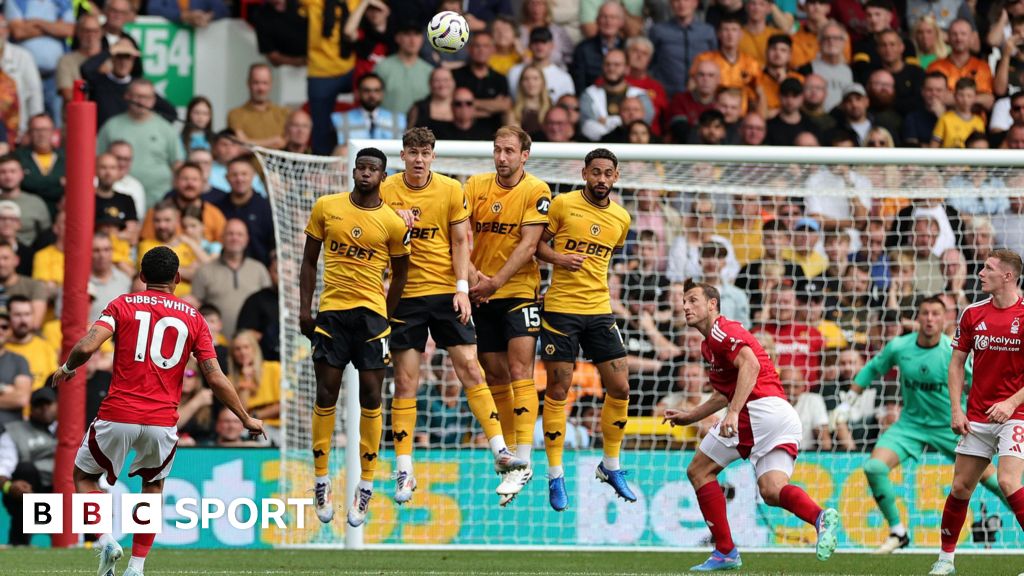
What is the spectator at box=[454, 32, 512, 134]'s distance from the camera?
59.9ft

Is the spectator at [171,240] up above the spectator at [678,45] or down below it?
below

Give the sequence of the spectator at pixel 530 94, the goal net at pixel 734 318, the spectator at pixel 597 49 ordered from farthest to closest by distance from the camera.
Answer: the spectator at pixel 597 49, the spectator at pixel 530 94, the goal net at pixel 734 318

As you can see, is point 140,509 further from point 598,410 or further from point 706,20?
point 706,20

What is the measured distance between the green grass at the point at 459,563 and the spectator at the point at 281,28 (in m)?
7.39

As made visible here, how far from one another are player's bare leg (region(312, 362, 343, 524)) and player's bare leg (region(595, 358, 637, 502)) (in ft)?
7.52

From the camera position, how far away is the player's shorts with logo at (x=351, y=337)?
1178 cm

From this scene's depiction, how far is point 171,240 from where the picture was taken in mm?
16922

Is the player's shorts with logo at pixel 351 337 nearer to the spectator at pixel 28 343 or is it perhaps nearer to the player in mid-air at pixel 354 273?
the player in mid-air at pixel 354 273

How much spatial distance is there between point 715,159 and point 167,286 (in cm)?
631

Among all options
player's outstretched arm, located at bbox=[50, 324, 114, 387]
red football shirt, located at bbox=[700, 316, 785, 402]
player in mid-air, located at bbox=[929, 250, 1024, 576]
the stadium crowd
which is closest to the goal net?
the stadium crowd

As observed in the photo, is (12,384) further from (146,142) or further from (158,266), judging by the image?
(158,266)

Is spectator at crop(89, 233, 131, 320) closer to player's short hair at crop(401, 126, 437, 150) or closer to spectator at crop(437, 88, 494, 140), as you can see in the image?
spectator at crop(437, 88, 494, 140)

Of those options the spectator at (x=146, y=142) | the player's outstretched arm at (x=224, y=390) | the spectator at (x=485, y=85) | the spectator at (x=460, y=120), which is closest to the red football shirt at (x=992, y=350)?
the player's outstretched arm at (x=224, y=390)

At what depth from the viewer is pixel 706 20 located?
2022 centimetres
